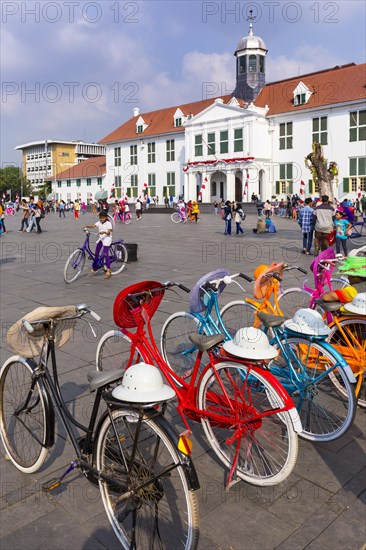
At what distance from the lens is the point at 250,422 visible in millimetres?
2955

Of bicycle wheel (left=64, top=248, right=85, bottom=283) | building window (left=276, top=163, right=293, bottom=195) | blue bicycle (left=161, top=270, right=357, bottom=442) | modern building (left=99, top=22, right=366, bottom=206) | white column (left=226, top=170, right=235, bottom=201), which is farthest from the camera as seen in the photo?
white column (left=226, top=170, right=235, bottom=201)

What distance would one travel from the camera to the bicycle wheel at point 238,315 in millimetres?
4586

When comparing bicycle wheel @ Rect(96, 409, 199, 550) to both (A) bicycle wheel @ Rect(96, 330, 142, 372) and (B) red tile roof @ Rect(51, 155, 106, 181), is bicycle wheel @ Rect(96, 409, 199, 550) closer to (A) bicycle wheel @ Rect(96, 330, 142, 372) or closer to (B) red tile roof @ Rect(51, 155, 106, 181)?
(A) bicycle wheel @ Rect(96, 330, 142, 372)

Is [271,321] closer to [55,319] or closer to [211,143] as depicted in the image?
[55,319]

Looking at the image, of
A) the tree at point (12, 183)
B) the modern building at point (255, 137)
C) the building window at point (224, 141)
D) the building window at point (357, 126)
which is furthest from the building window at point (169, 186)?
the tree at point (12, 183)

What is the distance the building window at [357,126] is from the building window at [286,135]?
6389 mm

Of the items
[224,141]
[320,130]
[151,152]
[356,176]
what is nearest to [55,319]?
[356,176]

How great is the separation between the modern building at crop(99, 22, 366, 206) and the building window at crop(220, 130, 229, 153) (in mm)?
104

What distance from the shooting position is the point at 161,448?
228 centimetres

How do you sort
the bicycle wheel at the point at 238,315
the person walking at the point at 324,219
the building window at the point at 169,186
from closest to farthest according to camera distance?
the bicycle wheel at the point at 238,315 → the person walking at the point at 324,219 → the building window at the point at 169,186

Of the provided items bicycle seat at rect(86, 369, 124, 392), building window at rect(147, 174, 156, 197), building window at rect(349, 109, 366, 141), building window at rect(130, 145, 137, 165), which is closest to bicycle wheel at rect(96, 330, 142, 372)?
bicycle seat at rect(86, 369, 124, 392)

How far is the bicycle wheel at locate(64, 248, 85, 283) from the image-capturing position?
10.1 metres

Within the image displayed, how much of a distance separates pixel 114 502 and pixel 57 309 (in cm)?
109

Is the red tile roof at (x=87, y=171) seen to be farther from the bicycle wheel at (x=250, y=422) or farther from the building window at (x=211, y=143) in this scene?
the bicycle wheel at (x=250, y=422)
